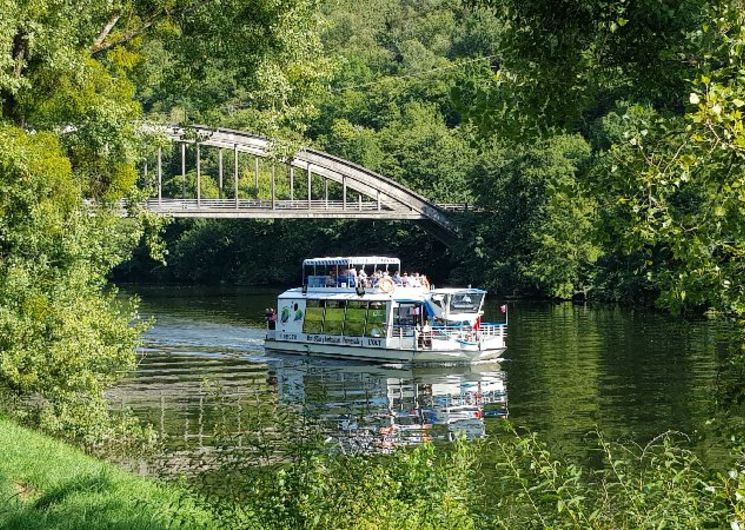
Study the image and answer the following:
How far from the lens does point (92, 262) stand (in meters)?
19.9

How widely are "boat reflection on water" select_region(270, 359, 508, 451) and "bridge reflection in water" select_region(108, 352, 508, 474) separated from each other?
27 mm

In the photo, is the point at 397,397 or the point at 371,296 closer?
the point at 397,397

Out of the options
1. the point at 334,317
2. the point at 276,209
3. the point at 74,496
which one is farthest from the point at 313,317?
the point at 276,209

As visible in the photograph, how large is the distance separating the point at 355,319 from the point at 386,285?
5.88 ft

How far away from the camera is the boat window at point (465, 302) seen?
41188 mm

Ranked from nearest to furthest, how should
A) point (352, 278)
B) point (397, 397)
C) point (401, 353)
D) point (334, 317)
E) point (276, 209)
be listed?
point (397, 397)
point (401, 353)
point (334, 317)
point (352, 278)
point (276, 209)

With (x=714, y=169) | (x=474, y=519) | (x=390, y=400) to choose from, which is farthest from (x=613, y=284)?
(x=714, y=169)

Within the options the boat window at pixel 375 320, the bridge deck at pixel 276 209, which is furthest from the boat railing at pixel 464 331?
the bridge deck at pixel 276 209

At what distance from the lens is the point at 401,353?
4006 centimetres

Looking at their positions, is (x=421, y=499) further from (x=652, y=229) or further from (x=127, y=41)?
(x=127, y=41)

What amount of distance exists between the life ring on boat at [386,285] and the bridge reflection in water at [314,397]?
3.12 meters

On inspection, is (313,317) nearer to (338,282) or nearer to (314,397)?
(338,282)

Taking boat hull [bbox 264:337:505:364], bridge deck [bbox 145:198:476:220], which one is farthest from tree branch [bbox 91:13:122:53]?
bridge deck [bbox 145:198:476:220]

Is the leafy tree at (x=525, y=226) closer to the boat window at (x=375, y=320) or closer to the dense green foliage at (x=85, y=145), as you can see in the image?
the boat window at (x=375, y=320)
